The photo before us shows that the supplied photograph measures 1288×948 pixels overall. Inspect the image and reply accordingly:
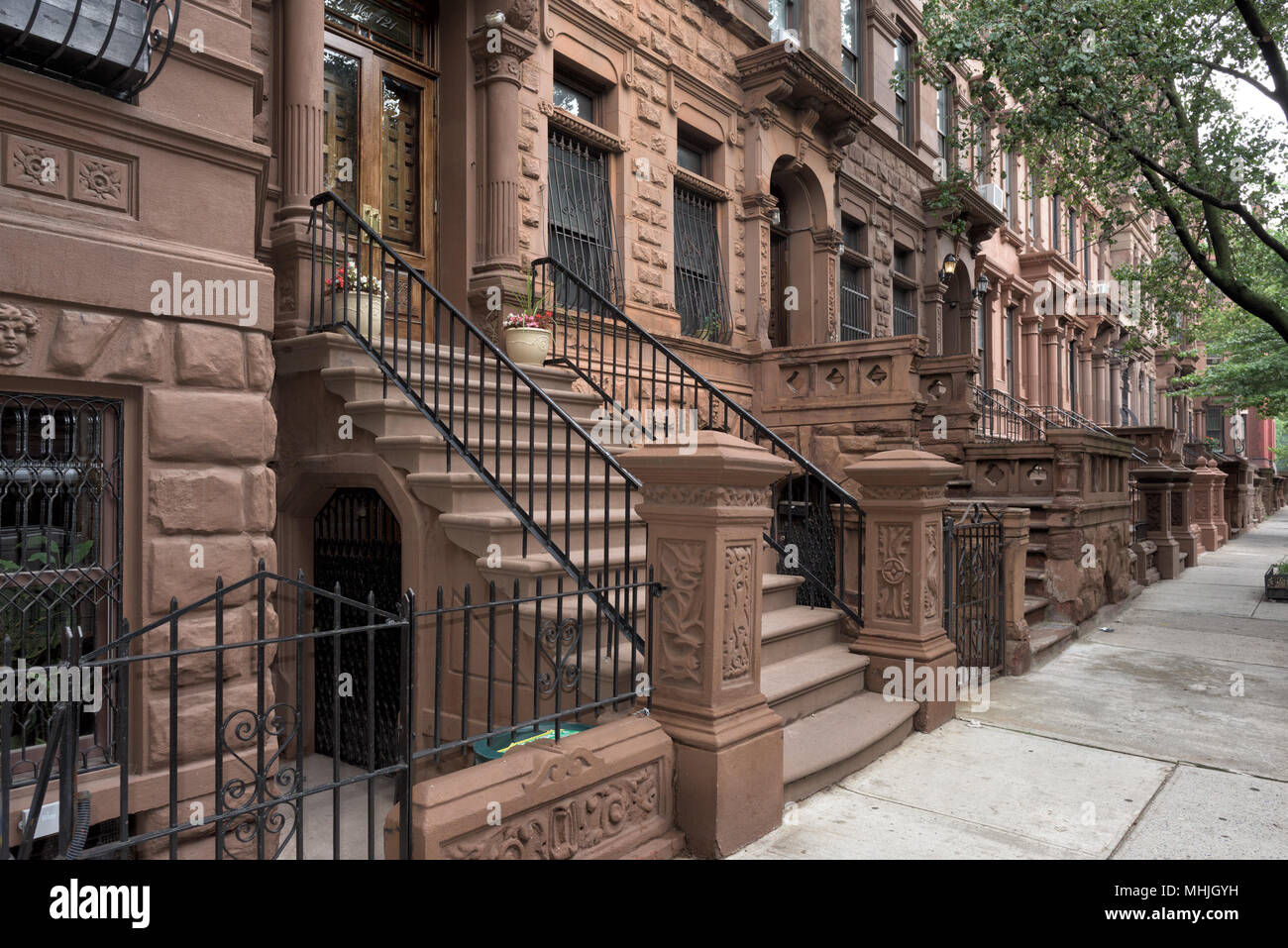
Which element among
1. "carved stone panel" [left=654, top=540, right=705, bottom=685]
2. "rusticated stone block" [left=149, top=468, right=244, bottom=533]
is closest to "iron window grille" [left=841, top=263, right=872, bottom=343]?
"carved stone panel" [left=654, top=540, right=705, bottom=685]

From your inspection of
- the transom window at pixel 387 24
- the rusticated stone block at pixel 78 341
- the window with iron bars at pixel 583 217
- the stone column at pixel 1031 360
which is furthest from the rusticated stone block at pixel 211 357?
the stone column at pixel 1031 360

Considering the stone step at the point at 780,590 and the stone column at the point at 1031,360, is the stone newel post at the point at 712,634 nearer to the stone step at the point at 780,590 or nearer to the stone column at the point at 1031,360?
the stone step at the point at 780,590

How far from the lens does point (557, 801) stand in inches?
137

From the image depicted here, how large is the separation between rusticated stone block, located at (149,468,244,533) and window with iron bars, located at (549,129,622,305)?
17.2 feet

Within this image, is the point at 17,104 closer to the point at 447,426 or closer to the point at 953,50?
the point at 447,426

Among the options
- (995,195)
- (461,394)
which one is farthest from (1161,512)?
(461,394)

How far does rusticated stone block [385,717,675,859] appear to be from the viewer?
307 cm

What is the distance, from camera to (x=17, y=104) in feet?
12.6

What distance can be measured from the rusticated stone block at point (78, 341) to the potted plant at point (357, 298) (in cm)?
197

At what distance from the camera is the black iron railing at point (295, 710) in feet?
9.38

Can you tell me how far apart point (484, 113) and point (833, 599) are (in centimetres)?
548

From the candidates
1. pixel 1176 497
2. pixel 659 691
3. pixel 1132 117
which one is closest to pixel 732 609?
pixel 659 691

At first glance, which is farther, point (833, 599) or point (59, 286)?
point (833, 599)

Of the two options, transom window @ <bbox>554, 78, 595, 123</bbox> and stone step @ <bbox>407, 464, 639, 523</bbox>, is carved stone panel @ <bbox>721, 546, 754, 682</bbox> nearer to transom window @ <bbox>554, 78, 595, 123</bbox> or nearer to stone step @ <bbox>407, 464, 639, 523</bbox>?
stone step @ <bbox>407, 464, 639, 523</bbox>
